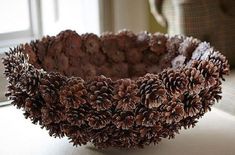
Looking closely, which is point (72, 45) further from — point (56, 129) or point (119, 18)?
point (119, 18)

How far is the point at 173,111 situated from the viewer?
596 mm

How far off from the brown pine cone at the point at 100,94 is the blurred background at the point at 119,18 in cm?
33

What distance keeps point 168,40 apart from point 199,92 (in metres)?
0.19

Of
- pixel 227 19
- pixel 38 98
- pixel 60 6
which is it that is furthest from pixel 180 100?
pixel 60 6

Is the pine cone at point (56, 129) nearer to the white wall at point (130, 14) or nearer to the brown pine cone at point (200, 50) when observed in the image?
the brown pine cone at point (200, 50)

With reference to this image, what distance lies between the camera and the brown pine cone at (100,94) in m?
0.57

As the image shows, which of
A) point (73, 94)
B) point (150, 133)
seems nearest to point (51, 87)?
point (73, 94)

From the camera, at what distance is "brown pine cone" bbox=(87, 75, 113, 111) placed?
1.88ft

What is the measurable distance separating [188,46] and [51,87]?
258 mm

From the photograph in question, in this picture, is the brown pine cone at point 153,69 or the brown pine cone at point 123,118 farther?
the brown pine cone at point 153,69

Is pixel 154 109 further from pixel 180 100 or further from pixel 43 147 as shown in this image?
pixel 43 147

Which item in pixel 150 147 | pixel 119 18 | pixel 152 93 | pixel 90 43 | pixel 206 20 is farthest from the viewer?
pixel 119 18

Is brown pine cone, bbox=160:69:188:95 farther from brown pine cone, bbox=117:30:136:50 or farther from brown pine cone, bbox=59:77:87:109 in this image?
brown pine cone, bbox=117:30:136:50

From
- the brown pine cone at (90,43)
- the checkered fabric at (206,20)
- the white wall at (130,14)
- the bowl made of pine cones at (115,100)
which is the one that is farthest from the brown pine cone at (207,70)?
the white wall at (130,14)
